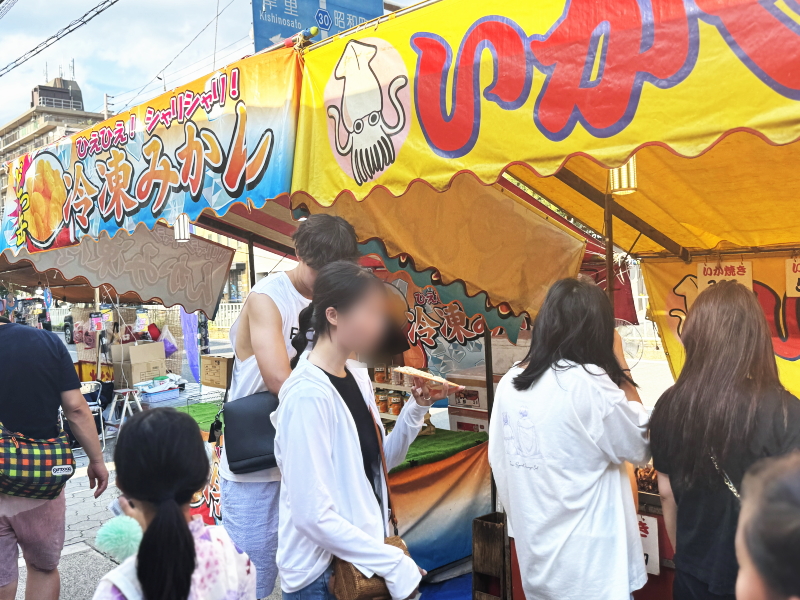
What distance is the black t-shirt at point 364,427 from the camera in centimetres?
177

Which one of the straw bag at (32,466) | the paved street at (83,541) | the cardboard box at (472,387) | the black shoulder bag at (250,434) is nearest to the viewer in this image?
the black shoulder bag at (250,434)

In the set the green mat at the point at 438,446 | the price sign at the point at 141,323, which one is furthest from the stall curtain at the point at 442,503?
the price sign at the point at 141,323

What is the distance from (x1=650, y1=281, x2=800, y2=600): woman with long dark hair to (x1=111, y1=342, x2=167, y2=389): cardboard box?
31.4ft

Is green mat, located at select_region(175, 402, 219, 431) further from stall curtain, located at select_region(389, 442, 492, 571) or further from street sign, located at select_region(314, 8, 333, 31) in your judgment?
street sign, located at select_region(314, 8, 333, 31)

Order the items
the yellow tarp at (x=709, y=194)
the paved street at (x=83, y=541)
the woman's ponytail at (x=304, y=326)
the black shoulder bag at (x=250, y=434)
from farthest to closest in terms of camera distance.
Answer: the paved street at (x=83, y=541)
the yellow tarp at (x=709, y=194)
the black shoulder bag at (x=250, y=434)
the woman's ponytail at (x=304, y=326)

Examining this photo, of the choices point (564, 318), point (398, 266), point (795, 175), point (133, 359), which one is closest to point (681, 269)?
point (795, 175)

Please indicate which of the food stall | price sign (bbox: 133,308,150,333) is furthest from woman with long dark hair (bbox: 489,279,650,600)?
price sign (bbox: 133,308,150,333)

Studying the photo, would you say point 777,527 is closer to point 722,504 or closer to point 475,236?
point 722,504

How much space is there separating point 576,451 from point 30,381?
255cm

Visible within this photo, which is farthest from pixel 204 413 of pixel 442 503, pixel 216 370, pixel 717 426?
pixel 717 426

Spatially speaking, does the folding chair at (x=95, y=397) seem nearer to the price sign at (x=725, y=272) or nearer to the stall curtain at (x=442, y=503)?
the stall curtain at (x=442, y=503)

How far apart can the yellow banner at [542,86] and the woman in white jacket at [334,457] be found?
754 millimetres

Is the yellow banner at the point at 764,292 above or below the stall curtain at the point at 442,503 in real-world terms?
above

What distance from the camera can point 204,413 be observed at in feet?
21.9
